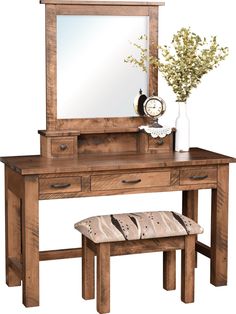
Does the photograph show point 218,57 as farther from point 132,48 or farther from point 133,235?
point 133,235

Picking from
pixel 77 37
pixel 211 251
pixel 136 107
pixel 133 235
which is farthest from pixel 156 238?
pixel 77 37

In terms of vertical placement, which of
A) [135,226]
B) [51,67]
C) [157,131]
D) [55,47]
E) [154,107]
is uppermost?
[55,47]

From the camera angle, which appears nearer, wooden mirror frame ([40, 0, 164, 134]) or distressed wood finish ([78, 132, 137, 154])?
wooden mirror frame ([40, 0, 164, 134])

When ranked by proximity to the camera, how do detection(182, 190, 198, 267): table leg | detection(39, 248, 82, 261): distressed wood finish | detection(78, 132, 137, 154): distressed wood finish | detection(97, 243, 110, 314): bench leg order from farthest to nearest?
detection(182, 190, 198, 267): table leg
detection(39, 248, 82, 261): distressed wood finish
detection(78, 132, 137, 154): distressed wood finish
detection(97, 243, 110, 314): bench leg

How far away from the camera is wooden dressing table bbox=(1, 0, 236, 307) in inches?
226

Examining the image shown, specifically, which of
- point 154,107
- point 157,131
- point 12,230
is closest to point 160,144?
point 157,131

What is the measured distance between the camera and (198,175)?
6.13 metres

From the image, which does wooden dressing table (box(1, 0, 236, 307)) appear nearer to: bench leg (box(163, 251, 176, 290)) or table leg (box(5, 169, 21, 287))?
table leg (box(5, 169, 21, 287))

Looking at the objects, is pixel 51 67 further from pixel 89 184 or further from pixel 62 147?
pixel 89 184

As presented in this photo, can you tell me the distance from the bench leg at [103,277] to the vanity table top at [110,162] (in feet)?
1.68

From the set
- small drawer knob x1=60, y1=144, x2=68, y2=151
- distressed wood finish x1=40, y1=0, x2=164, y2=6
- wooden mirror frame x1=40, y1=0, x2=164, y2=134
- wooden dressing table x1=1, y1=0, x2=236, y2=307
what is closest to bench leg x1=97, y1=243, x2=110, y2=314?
wooden dressing table x1=1, y1=0, x2=236, y2=307

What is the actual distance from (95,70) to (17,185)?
0.98 meters

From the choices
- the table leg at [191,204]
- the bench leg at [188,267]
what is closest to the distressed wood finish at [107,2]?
the table leg at [191,204]

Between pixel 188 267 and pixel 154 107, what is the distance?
1.16 meters
